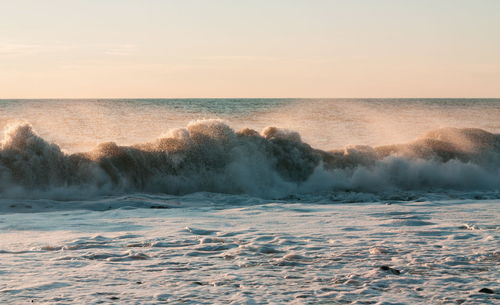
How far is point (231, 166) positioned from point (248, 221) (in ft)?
19.2

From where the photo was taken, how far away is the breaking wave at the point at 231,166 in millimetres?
13031

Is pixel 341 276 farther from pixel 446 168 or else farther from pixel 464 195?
pixel 446 168

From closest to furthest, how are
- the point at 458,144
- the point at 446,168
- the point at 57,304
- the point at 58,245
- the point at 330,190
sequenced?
the point at 57,304 → the point at 58,245 → the point at 330,190 → the point at 446,168 → the point at 458,144

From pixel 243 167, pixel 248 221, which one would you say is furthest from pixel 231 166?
pixel 248 221

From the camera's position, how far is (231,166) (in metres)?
14.8

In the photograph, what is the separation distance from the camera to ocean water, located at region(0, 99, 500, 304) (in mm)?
5391

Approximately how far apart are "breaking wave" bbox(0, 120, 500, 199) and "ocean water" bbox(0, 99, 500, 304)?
0.04 m

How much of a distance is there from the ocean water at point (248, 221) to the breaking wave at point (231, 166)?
0.14ft

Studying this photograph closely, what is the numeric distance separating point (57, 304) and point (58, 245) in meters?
2.28

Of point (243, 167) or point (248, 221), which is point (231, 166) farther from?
point (248, 221)

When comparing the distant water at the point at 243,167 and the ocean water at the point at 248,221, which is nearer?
the ocean water at the point at 248,221

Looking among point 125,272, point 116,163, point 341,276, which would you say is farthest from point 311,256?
point 116,163

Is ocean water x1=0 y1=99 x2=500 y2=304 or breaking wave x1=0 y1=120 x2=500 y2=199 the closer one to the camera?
ocean water x1=0 y1=99 x2=500 y2=304

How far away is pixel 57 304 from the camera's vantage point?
192 inches
